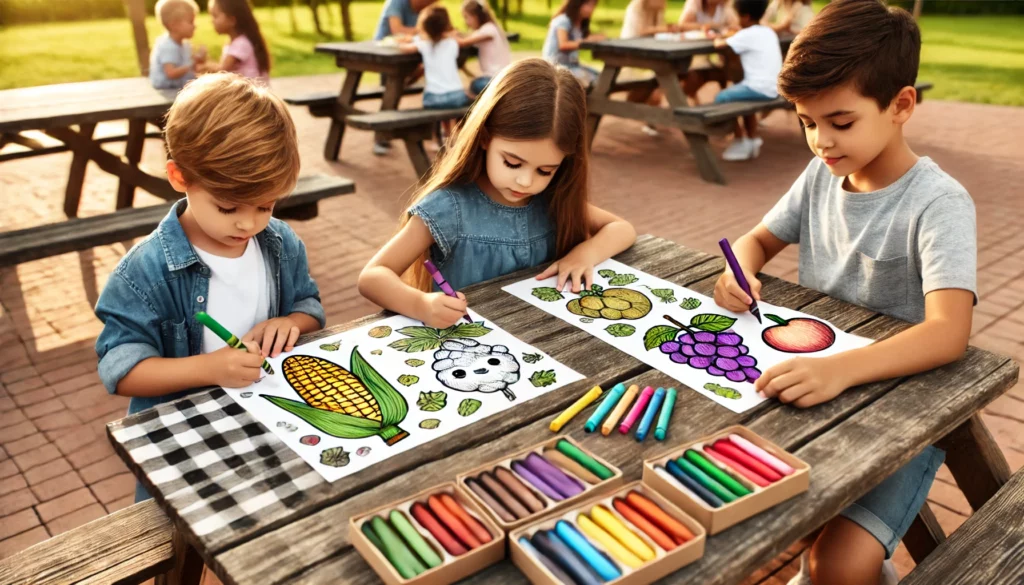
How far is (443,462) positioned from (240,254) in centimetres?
84

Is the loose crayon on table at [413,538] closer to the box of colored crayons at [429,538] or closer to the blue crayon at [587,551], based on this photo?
the box of colored crayons at [429,538]

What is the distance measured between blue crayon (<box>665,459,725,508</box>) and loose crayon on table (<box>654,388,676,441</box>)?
0.35ft

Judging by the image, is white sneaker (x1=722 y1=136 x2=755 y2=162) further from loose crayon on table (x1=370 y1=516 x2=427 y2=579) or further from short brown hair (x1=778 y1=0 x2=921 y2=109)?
loose crayon on table (x1=370 y1=516 x2=427 y2=579)

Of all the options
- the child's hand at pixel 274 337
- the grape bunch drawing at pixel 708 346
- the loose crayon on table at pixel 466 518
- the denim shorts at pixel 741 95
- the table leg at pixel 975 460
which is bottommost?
the denim shorts at pixel 741 95

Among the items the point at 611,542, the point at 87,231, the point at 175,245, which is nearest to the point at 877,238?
the point at 611,542

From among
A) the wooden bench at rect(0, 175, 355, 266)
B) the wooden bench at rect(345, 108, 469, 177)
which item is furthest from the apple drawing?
the wooden bench at rect(345, 108, 469, 177)

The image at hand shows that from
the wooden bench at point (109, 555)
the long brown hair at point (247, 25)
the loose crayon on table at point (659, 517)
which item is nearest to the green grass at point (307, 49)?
the long brown hair at point (247, 25)

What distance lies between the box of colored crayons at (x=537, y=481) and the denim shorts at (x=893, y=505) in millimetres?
777

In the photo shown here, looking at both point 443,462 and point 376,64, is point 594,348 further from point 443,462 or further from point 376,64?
point 376,64

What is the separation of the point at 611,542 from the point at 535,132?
1.16 metres

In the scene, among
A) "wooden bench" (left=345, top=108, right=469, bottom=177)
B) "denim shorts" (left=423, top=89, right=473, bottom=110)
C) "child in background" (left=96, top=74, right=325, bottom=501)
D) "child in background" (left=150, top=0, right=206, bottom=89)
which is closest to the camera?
"child in background" (left=96, top=74, right=325, bottom=501)

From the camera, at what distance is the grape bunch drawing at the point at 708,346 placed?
1.55m

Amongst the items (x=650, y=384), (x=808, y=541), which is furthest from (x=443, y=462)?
(x=808, y=541)

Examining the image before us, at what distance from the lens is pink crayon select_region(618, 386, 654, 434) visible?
1.32 meters
